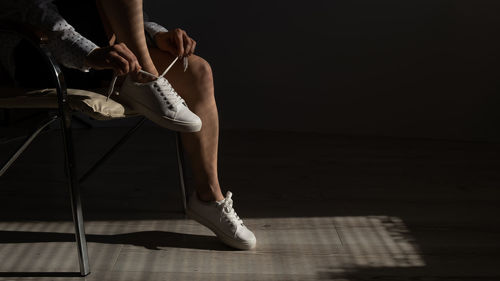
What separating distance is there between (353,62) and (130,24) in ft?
5.99

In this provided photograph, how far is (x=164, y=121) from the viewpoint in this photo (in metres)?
1.67

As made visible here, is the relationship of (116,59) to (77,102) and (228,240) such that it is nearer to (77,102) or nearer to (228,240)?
(77,102)

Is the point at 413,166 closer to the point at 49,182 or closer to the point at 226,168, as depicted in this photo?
the point at 226,168

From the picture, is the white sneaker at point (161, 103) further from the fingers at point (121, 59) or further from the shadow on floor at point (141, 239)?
the shadow on floor at point (141, 239)

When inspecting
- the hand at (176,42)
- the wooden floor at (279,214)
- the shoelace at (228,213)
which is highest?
the hand at (176,42)

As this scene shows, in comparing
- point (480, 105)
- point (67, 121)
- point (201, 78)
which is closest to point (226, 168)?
point (201, 78)

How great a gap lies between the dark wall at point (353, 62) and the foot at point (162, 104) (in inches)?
68.0

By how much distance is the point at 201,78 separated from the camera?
5.96 ft

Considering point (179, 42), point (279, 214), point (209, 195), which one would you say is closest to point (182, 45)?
point (179, 42)

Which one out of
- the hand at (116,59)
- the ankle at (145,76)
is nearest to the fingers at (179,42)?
the ankle at (145,76)

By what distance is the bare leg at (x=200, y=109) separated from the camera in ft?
5.96

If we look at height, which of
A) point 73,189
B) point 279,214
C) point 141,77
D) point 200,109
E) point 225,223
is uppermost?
point 141,77

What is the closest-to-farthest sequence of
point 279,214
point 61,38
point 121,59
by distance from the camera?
1. point 121,59
2. point 61,38
3. point 279,214

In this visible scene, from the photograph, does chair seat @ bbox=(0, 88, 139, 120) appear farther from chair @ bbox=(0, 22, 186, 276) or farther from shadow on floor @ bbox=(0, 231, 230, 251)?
shadow on floor @ bbox=(0, 231, 230, 251)
